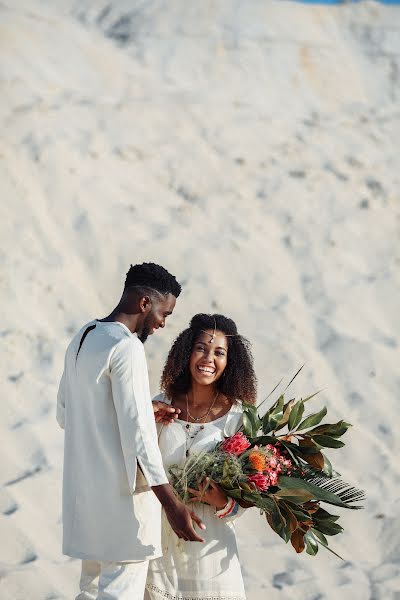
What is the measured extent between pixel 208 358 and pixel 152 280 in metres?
0.65

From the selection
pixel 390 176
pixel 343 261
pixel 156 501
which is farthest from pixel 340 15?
pixel 156 501

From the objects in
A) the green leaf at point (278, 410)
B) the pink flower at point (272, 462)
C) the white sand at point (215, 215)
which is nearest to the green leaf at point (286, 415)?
the green leaf at point (278, 410)

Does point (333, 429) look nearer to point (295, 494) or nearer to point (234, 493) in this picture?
point (295, 494)

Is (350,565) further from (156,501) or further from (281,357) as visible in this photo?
(156,501)

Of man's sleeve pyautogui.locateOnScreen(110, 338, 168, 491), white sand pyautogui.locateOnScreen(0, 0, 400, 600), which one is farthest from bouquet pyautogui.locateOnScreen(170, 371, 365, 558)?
white sand pyautogui.locateOnScreen(0, 0, 400, 600)

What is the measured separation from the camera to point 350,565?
592 cm

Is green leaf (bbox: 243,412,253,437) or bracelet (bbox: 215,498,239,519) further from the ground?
green leaf (bbox: 243,412,253,437)

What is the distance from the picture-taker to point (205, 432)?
12.5 ft

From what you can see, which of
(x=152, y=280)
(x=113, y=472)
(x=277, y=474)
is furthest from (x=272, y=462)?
(x=152, y=280)

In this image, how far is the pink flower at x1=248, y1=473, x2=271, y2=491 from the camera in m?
3.57

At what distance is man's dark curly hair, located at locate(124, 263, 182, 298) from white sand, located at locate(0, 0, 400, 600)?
227 centimetres

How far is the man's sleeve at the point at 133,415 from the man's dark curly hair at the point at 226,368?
2.80ft

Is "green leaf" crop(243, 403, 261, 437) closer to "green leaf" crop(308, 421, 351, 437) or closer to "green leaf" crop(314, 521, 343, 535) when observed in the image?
"green leaf" crop(308, 421, 351, 437)

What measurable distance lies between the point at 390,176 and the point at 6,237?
15.4 feet
